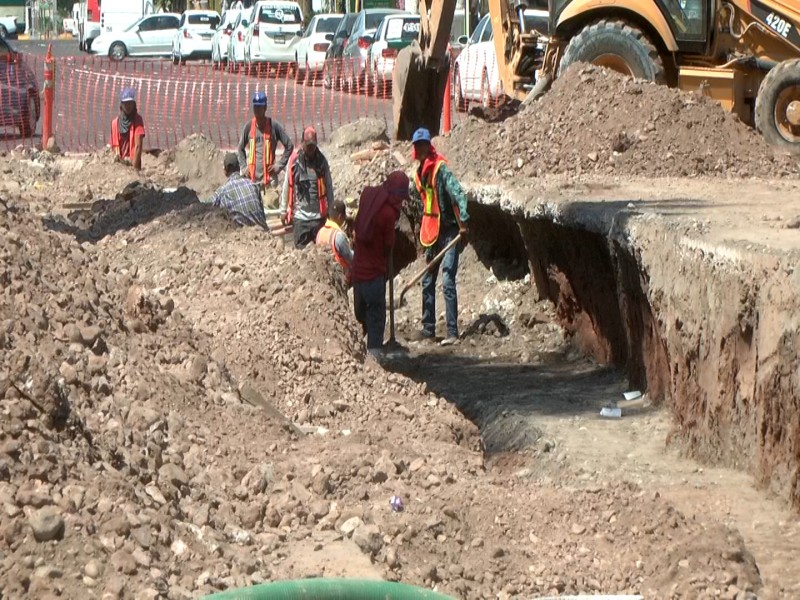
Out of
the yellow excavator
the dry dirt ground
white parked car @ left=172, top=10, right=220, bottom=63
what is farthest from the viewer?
white parked car @ left=172, top=10, right=220, bottom=63

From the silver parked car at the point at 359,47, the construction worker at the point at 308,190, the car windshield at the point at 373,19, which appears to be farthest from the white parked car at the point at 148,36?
the construction worker at the point at 308,190

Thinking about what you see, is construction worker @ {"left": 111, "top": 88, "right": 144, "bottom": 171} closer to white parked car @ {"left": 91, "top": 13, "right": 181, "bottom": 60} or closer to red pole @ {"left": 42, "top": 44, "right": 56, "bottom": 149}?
red pole @ {"left": 42, "top": 44, "right": 56, "bottom": 149}

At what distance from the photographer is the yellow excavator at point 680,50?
1545 centimetres

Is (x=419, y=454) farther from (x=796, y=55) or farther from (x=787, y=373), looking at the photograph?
(x=796, y=55)

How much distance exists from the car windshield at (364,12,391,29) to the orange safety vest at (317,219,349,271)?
18785 mm

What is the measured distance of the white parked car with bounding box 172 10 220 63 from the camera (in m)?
42.8

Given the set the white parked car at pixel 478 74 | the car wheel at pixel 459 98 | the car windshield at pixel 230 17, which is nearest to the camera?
the white parked car at pixel 478 74

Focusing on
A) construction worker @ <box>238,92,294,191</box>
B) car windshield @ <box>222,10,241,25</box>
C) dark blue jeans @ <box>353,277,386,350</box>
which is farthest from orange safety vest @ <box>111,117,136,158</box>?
car windshield @ <box>222,10,241,25</box>

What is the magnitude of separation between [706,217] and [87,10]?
47.0 m

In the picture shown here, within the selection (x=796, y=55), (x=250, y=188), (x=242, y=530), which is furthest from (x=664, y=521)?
(x=796, y=55)

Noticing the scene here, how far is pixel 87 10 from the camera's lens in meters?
54.7

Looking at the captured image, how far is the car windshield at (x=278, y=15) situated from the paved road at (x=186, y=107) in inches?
311

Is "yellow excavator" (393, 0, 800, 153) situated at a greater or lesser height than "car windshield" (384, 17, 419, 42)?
greater

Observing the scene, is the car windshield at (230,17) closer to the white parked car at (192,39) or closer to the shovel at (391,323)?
the white parked car at (192,39)
